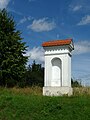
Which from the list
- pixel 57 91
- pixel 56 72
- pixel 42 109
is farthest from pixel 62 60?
pixel 42 109

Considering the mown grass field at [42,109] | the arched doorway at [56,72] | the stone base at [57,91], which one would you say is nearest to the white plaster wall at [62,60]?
the arched doorway at [56,72]

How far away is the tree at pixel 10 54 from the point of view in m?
21.5

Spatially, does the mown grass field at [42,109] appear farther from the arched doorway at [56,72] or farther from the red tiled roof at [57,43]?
the red tiled roof at [57,43]

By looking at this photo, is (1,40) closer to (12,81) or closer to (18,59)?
(18,59)

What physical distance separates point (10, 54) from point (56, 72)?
262 inches

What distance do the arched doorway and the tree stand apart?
19.2 ft

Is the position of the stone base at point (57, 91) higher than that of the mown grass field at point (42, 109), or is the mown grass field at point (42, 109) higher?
the stone base at point (57, 91)

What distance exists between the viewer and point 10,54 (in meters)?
21.8

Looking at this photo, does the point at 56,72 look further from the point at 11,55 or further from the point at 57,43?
the point at 11,55

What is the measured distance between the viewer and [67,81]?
15.6 m

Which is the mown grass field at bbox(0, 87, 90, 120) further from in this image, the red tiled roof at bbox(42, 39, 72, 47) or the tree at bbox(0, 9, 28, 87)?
the tree at bbox(0, 9, 28, 87)

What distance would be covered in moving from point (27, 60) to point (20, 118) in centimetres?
1301

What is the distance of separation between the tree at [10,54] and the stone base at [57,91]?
6.24m

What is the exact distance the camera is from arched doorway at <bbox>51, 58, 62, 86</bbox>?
629 inches
